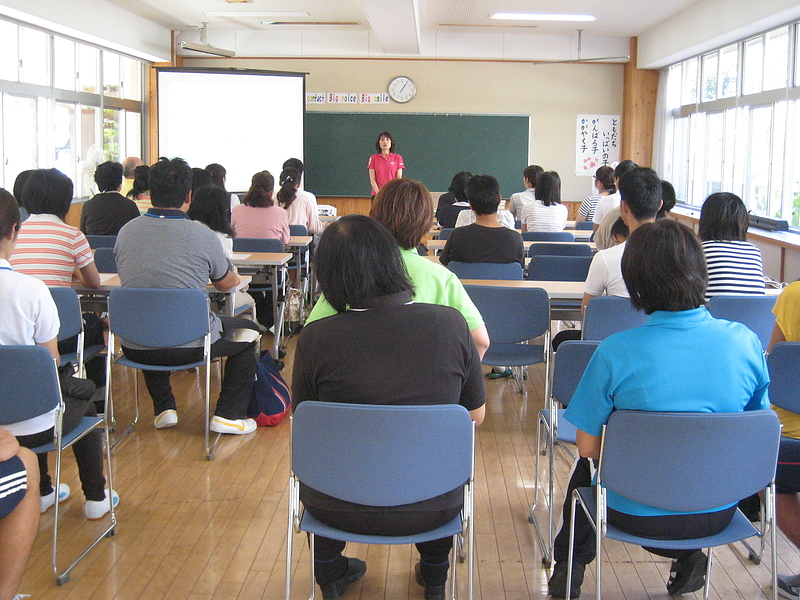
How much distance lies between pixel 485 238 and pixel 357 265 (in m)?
2.53

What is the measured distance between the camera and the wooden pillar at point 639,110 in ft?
36.2

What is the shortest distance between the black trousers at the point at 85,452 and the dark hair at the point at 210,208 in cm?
179

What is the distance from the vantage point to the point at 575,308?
3971mm

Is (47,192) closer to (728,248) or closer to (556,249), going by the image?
(728,248)

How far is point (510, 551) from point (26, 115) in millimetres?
7292

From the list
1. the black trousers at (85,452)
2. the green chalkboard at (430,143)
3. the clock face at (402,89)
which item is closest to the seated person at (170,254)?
the black trousers at (85,452)

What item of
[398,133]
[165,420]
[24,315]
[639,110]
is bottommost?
[165,420]

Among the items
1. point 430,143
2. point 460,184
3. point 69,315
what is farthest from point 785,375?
point 430,143

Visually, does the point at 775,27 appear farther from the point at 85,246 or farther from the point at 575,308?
the point at 85,246

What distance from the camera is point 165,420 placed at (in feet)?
12.7

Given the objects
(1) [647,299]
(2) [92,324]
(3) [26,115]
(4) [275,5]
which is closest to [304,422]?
(1) [647,299]

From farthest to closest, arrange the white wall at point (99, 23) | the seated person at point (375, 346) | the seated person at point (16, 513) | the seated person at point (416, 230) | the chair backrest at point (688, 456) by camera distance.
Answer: the white wall at point (99, 23) < the seated person at point (416, 230) < the seated person at point (16, 513) < the seated person at point (375, 346) < the chair backrest at point (688, 456)

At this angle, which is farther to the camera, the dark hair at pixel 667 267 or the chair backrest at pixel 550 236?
the chair backrest at pixel 550 236

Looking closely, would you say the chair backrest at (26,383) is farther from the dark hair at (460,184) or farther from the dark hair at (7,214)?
the dark hair at (460,184)
